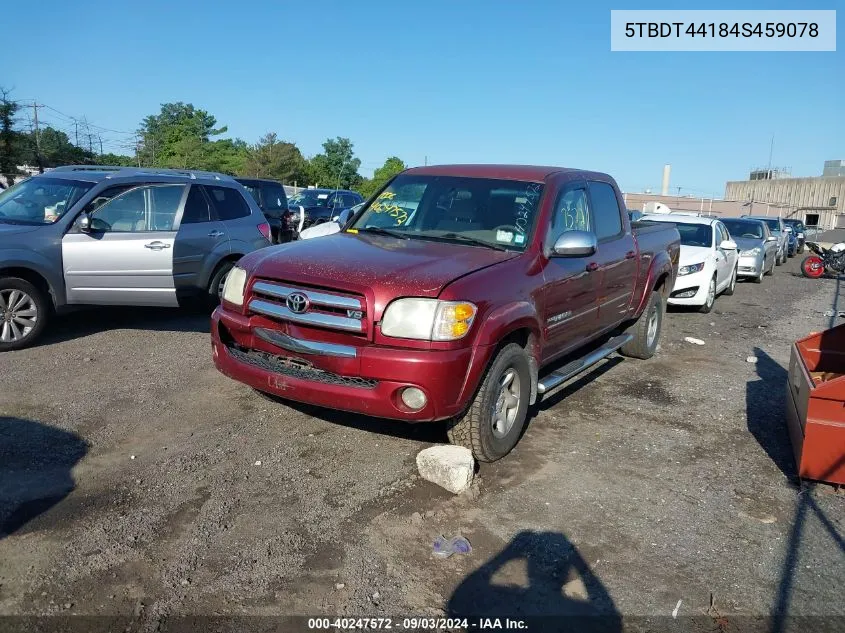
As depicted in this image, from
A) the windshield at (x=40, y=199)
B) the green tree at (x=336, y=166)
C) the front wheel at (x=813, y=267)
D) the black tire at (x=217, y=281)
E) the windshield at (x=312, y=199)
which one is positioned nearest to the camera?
the windshield at (x=40, y=199)

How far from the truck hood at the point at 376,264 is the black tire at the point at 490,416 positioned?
24.7 inches

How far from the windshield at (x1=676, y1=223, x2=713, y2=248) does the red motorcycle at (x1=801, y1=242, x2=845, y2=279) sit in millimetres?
8031

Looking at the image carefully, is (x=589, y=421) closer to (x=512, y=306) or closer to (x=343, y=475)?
(x=512, y=306)

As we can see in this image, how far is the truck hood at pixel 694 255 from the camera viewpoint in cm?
1162

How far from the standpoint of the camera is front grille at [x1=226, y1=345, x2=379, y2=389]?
4152 millimetres

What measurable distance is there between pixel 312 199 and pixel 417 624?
20.5 meters

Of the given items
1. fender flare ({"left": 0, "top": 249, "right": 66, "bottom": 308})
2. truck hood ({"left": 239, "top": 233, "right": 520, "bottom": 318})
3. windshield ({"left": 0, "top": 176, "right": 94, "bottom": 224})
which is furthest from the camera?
windshield ({"left": 0, "top": 176, "right": 94, "bottom": 224})

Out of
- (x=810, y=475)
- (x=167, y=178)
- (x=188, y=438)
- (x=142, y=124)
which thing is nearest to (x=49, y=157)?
(x=167, y=178)

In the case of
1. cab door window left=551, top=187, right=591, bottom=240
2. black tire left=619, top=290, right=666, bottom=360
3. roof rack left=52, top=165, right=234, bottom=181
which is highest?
roof rack left=52, top=165, right=234, bottom=181

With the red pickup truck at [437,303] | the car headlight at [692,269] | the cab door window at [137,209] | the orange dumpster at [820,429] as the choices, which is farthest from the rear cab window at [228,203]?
the car headlight at [692,269]

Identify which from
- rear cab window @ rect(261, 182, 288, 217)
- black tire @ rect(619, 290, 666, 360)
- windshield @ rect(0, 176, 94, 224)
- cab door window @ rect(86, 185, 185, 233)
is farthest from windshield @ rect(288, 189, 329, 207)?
black tire @ rect(619, 290, 666, 360)

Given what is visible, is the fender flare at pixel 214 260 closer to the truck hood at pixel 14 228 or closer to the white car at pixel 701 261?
the truck hood at pixel 14 228

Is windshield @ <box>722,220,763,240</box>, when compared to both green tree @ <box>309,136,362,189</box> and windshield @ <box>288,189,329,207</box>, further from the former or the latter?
green tree @ <box>309,136,362,189</box>

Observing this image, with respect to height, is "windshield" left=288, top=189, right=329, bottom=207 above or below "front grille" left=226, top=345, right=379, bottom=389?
above
